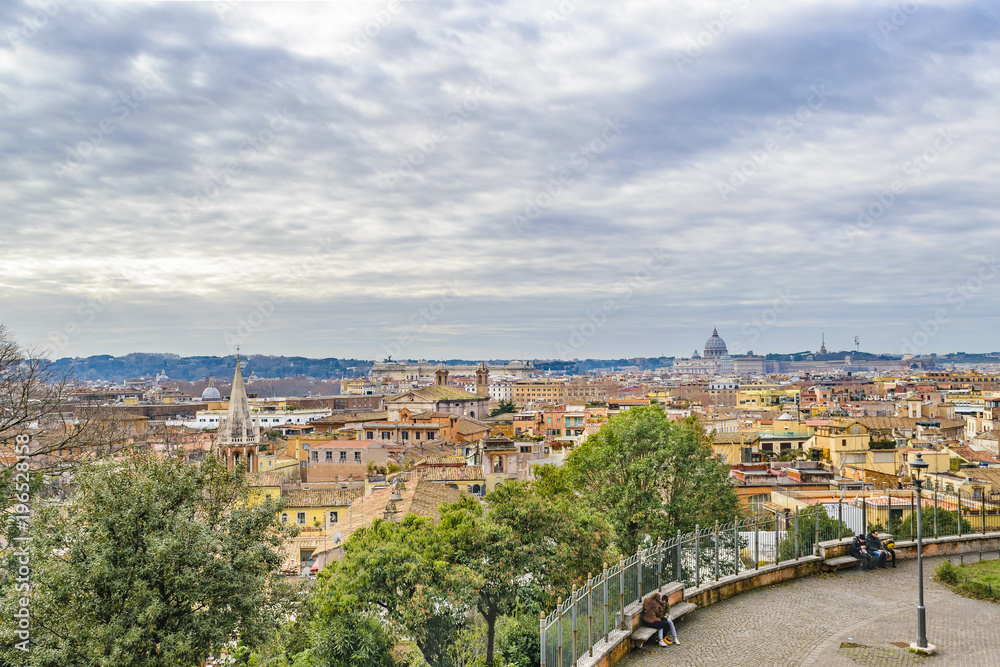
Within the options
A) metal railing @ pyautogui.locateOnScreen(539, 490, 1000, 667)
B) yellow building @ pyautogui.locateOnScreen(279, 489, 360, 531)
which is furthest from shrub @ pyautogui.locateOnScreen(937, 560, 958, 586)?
yellow building @ pyautogui.locateOnScreen(279, 489, 360, 531)

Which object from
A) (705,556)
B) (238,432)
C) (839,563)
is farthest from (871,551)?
(238,432)

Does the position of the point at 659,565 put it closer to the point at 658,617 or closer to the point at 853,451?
the point at 658,617

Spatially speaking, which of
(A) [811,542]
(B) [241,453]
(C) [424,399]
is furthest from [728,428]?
(A) [811,542]

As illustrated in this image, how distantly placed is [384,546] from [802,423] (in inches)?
2486

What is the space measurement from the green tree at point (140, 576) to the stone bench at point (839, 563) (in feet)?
38.1

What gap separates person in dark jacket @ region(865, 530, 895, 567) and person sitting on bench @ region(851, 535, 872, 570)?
101 millimetres

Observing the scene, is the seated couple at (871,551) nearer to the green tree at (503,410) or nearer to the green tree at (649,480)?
the green tree at (649,480)

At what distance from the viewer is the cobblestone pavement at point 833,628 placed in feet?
38.1

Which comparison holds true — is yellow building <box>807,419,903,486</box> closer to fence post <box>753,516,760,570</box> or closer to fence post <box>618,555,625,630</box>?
fence post <box>753,516,760,570</box>

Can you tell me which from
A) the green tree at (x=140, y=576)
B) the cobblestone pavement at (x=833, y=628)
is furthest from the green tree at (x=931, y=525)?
the green tree at (x=140, y=576)

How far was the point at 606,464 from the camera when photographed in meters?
26.7

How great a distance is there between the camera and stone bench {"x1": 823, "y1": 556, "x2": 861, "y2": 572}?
16859 mm

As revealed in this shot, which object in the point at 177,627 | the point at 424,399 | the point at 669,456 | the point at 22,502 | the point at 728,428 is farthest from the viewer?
the point at 424,399

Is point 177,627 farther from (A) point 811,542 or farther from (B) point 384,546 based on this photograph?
(A) point 811,542
